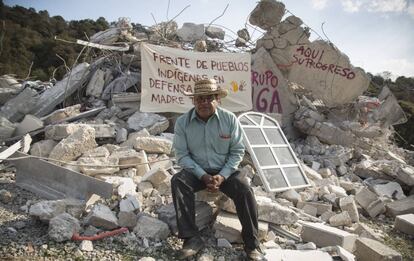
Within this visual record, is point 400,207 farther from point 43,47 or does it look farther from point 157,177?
point 43,47

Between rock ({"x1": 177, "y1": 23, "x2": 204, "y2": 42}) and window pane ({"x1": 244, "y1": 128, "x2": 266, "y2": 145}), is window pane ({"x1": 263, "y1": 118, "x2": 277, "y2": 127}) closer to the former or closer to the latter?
window pane ({"x1": 244, "y1": 128, "x2": 266, "y2": 145})

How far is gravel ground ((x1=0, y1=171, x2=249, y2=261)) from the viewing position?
272 cm

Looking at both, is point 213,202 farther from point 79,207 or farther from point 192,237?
point 79,207

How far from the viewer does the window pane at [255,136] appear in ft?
17.0

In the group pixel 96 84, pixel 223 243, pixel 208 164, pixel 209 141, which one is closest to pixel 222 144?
pixel 209 141

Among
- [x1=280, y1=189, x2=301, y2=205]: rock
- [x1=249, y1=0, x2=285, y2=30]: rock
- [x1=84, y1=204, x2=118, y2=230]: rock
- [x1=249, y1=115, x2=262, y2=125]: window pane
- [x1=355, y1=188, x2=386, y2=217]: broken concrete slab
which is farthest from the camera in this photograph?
[x1=249, y1=0, x2=285, y2=30]: rock

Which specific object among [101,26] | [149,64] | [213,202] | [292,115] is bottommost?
[213,202]

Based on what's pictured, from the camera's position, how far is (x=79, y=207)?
3.41m

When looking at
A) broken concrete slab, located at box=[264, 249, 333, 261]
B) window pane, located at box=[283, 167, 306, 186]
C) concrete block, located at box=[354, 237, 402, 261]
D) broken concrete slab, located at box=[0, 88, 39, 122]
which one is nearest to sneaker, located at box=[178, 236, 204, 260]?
broken concrete slab, located at box=[264, 249, 333, 261]

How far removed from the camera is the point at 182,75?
642 cm

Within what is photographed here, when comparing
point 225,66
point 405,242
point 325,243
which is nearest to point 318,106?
point 225,66

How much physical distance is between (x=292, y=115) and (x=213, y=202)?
16.4 feet

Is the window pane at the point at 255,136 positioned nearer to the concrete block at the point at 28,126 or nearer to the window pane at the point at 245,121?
the window pane at the point at 245,121

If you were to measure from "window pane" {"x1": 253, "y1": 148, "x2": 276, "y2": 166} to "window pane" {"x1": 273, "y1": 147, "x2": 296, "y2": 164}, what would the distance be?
0.15 metres
